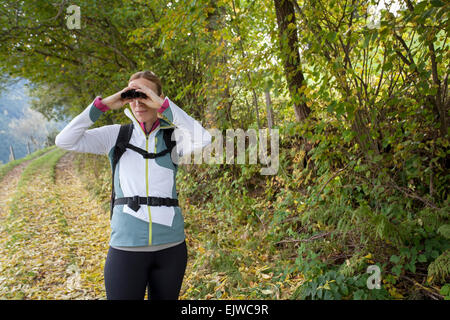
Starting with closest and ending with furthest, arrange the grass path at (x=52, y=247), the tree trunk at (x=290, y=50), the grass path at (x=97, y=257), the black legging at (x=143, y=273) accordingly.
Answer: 1. the black legging at (x=143, y=273)
2. the tree trunk at (x=290, y=50)
3. the grass path at (x=97, y=257)
4. the grass path at (x=52, y=247)

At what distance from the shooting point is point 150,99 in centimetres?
207

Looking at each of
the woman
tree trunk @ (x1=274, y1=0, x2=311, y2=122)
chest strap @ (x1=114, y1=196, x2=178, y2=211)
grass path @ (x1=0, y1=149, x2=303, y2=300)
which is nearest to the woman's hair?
the woman

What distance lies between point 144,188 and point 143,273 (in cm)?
54

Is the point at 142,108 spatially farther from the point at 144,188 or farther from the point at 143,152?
the point at 144,188

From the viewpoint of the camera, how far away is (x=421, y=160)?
331 centimetres

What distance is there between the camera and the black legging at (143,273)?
1859 millimetres

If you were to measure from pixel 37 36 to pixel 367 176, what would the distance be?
8.69 metres

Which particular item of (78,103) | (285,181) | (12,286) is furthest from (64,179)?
(285,181)

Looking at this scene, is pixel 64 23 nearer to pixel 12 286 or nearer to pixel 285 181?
pixel 12 286

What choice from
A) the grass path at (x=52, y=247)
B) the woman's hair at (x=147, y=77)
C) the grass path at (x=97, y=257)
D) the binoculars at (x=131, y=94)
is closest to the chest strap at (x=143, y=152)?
the binoculars at (x=131, y=94)

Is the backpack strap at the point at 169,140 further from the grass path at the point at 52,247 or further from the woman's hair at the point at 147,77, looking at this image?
the grass path at the point at 52,247

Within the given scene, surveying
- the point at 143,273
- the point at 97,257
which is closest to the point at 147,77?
the point at 143,273

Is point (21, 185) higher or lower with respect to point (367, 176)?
lower

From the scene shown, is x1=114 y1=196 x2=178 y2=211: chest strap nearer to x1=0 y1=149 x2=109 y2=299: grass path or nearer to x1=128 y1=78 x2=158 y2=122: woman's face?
x1=128 y1=78 x2=158 y2=122: woman's face
